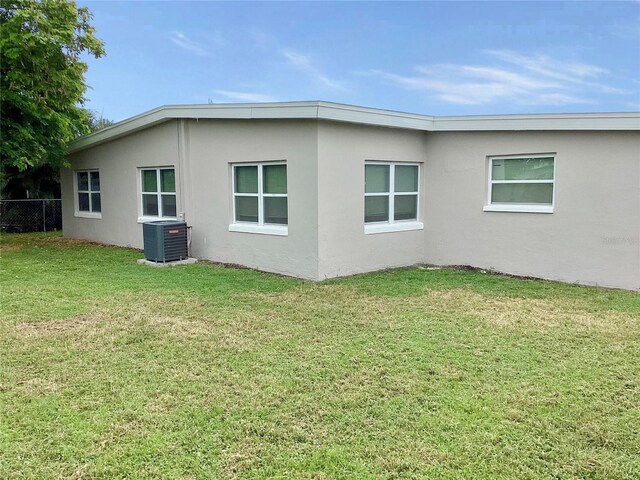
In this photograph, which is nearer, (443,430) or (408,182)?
(443,430)

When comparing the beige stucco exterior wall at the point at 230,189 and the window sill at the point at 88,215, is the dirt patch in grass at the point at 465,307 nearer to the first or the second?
the beige stucco exterior wall at the point at 230,189

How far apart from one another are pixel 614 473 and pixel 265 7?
16801 millimetres

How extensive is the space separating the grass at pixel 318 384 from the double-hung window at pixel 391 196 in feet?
8.42

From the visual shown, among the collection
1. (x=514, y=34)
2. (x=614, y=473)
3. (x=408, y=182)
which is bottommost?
(x=614, y=473)

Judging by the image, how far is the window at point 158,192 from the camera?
11867mm

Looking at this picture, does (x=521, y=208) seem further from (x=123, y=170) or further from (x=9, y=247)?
(x=9, y=247)

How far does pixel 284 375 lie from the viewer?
445cm

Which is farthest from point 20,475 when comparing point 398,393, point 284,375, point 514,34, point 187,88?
point 187,88

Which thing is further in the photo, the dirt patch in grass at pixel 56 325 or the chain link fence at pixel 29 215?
the chain link fence at pixel 29 215

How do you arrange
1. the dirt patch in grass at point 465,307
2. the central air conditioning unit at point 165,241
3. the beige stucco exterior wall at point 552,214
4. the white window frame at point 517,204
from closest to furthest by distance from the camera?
1. the dirt patch in grass at point 465,307
2. the beige stucco exterior wall at point 552,214
3. the white window frame at point 517,204
4. the central air conditioning unit at point 165,241

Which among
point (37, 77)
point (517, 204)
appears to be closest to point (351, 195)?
point (517, 204)

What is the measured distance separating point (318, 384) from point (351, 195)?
216 inches

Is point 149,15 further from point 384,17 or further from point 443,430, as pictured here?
point 443,430

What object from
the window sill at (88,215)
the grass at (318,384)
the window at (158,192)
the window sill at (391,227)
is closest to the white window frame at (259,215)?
the window sill at (391,227)
